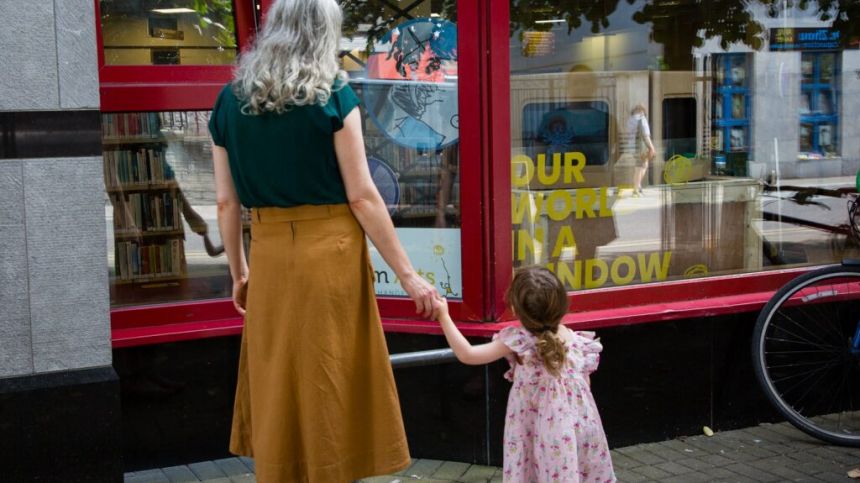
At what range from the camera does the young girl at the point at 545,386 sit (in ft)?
11.0

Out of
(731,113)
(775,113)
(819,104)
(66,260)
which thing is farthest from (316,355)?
(819,104)

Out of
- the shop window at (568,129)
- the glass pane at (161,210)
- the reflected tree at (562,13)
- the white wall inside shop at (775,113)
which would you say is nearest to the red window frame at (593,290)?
the reflected tree at (562,13)

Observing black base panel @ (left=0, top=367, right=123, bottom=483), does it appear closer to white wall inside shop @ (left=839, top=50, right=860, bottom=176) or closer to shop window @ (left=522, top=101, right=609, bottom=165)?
shop window @ (left=522, top=101, right=609, bottom=165)

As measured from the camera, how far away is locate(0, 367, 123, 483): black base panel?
4.02 meters

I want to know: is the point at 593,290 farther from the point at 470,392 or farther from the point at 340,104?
the point at 340,104

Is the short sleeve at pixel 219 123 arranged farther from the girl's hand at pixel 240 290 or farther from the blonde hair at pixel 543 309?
the blonde hair at pixel 543 309

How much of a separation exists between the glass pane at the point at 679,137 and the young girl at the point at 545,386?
65.2 inches

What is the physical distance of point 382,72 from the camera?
197 inches

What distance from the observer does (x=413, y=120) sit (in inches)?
197

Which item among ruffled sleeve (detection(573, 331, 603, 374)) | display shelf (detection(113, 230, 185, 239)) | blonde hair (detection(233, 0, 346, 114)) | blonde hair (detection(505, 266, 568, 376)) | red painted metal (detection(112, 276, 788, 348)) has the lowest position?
red painted metal (detection(112, 276, 788, 348))

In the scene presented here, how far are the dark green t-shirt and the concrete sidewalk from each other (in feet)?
6.27

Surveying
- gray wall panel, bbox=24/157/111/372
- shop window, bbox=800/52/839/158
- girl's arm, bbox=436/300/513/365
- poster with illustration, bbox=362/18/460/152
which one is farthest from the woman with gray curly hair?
shop window, bbox=800/52/839/158

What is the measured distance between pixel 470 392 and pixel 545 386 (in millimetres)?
1584

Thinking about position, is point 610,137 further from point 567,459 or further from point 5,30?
point 5,30
